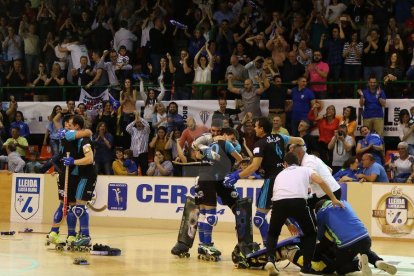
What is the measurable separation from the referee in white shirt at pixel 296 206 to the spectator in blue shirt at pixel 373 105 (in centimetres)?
960

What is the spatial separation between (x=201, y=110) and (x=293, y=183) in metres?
11.8

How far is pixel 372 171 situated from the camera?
20.5 metres

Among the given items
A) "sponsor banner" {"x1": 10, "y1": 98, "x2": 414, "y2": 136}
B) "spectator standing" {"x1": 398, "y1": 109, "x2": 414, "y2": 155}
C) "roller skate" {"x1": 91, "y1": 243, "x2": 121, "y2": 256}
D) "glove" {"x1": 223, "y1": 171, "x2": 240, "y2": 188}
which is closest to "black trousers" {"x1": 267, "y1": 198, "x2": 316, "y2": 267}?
"glove" {"x1": 223, "y1": 171, "x2": 240, "y2": 188}

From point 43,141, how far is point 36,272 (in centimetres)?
1440

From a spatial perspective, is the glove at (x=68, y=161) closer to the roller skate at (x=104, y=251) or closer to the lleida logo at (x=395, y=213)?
the roller skate at (x=104, y=251)

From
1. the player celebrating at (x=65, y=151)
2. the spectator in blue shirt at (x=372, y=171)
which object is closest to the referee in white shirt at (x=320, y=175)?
the player celebrating at (x=65, y=151)

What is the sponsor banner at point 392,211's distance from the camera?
19.6m

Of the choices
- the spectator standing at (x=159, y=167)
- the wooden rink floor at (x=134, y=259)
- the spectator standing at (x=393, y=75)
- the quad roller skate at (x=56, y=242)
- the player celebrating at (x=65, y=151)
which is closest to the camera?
the wooden rink floor at (x=134, y=259)

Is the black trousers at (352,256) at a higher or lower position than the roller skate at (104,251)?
higher

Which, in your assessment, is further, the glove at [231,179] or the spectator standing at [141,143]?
the spectator standing at [141,143]

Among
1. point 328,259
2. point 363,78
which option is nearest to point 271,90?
point 363,78

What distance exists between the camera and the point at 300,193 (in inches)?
505

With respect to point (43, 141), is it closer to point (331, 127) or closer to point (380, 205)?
point (331, 127)

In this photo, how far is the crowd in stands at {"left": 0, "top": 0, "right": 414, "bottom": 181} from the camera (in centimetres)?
2267
